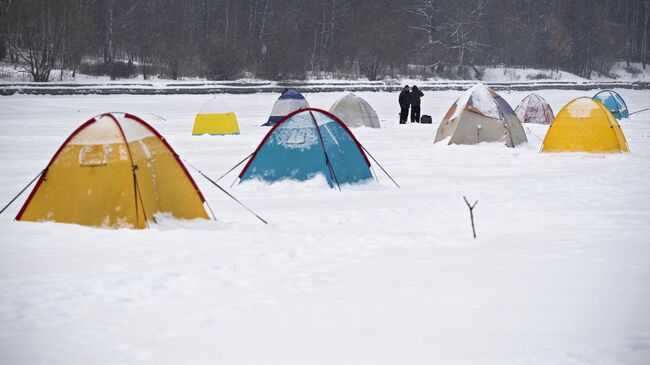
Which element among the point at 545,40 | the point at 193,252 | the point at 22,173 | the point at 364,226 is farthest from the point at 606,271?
the point at 545,40

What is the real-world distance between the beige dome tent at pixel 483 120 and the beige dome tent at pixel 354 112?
684 cm

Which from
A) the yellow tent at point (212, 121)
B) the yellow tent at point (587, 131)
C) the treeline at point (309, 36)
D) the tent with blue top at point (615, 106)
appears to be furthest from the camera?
the treeline at point (309, 36)

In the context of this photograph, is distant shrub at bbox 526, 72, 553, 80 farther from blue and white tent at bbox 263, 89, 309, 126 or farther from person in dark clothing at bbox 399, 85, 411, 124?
blue and white tent at bbox 263, 89, 309, 126

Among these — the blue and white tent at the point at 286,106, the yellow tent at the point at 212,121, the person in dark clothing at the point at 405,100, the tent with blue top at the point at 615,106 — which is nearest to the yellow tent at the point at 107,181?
the yellow tent at the point at 212,121

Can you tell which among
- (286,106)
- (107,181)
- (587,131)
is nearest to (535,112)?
(286,106)

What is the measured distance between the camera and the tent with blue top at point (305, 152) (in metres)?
13.7

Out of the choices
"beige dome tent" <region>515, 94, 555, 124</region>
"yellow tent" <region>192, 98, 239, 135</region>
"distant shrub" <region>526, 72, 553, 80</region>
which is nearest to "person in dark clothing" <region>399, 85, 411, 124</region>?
"beige dome tent" <region>515, 94, 555, 124</region>

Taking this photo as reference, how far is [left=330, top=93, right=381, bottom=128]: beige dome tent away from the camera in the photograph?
27.5 metres

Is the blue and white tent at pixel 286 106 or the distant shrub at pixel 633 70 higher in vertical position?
the distant shrub at pixel 633 70

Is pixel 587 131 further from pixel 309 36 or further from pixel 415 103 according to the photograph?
pixel 309 36

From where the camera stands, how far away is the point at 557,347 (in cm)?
577

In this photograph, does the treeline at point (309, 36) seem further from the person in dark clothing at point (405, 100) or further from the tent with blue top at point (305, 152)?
the tent with blue top at point (305, 152)

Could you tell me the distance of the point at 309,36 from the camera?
66312 millimetres

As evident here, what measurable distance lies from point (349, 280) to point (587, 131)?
41.9 feet
